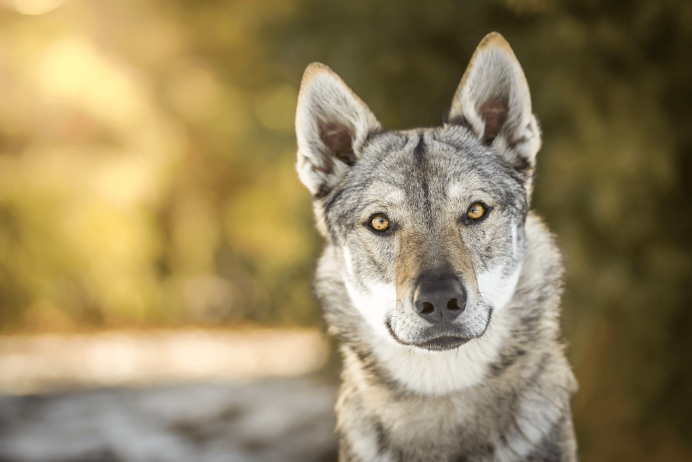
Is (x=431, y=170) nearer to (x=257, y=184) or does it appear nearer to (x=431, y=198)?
(x=431, y=198)

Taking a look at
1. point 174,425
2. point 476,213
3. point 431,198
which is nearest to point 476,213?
point 476,213

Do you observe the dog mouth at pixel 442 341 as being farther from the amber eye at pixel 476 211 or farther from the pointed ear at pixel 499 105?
the pointed ear at pixel 499 105

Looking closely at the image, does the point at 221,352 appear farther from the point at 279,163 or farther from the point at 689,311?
the point at 689,311

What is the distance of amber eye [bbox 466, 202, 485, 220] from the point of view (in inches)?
89.7

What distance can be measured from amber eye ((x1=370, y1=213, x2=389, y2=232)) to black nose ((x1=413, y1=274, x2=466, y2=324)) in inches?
16.8

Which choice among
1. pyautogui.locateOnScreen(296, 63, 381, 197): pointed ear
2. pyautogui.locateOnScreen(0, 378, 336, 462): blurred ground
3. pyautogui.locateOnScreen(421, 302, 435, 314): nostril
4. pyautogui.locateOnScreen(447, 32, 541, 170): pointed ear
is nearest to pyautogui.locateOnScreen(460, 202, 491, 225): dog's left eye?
pyautogui.locateOnScreen(447, 32, 541, 170): pointed ear

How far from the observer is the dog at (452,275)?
220 cm

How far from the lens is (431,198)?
227cm

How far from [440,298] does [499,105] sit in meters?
1.15

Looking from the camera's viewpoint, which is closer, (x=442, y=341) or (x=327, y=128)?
(x=442, y=341)

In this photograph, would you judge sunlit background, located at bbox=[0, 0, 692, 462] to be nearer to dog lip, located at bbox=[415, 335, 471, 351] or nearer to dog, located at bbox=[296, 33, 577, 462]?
dog, located at bbox=[296, 33, 577, 462]

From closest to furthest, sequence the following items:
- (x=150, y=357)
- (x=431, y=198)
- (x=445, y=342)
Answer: (x=445, y=342)
(x=431, y=198)
(x=150, y=357)

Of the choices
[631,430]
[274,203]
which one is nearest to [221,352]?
[274,203]

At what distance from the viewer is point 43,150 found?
745 centimetres
